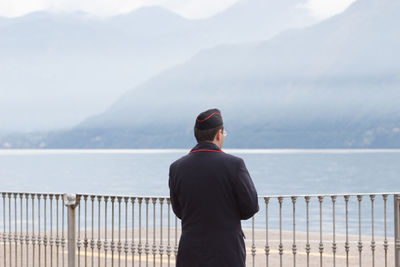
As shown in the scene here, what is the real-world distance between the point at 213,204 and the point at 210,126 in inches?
20.0

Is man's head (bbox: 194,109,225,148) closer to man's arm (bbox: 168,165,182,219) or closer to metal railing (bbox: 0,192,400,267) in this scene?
man's arm (bbox: 168,165,182,219)

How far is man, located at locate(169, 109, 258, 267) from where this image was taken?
4.70m

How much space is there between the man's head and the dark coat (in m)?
0.05

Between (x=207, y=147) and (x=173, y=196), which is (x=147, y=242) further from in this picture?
(x=207, y=147)

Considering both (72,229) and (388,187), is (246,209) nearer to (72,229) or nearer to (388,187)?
(72,229)

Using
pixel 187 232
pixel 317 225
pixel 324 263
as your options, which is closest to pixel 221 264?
pixel 187 232

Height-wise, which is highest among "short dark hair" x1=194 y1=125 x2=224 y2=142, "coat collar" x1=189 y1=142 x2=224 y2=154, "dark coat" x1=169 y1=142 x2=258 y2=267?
"short dark hair" x1=194 y1=125 x2=224 y2=142

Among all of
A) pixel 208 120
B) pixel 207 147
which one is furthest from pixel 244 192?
pixel 208 120

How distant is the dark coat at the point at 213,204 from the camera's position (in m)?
4.69

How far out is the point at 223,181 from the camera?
4699mm

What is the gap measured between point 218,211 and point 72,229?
385 centimetres

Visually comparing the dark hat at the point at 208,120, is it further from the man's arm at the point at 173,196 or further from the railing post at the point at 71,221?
the railing post at the point at 71,221

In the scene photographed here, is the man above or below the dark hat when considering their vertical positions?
below

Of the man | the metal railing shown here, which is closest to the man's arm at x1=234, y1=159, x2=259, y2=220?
the man
